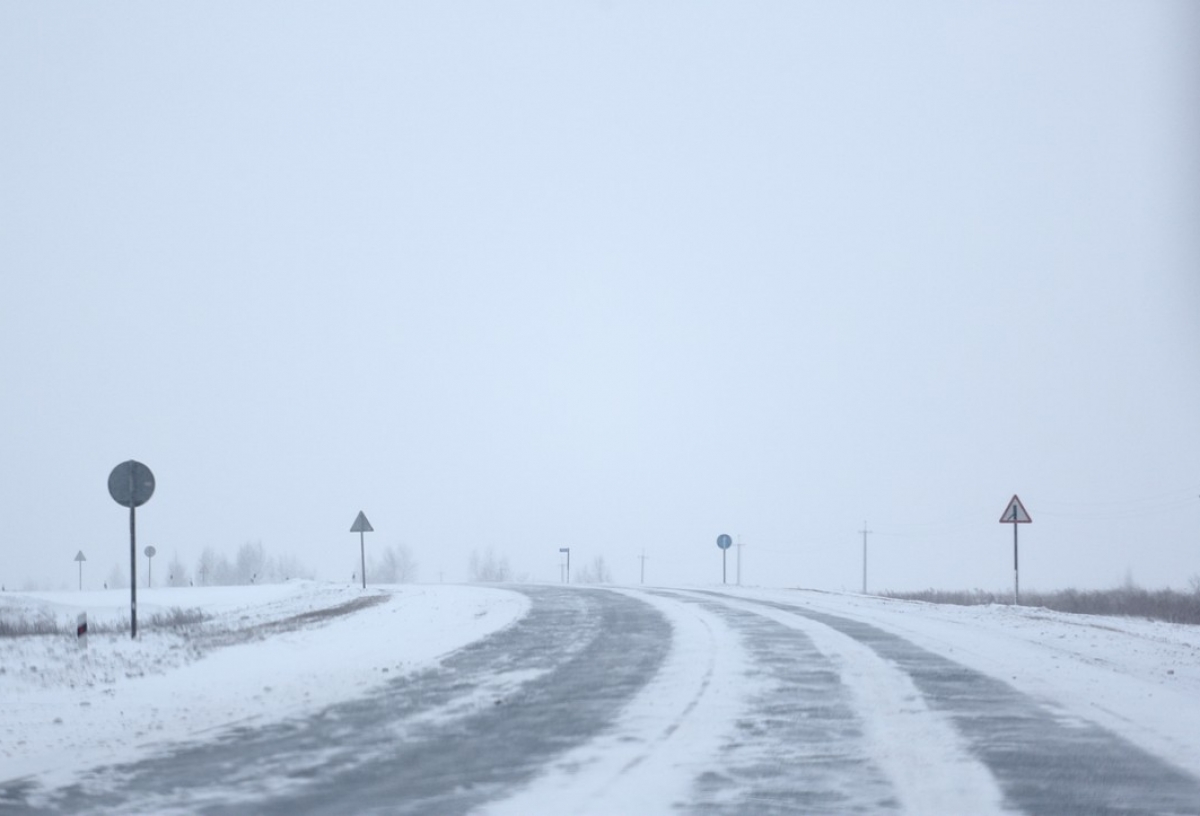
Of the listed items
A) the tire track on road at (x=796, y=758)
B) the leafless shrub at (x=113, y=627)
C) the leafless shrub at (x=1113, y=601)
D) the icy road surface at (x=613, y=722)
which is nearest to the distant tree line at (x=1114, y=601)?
the leafless shrub at (x=1113, y=601)

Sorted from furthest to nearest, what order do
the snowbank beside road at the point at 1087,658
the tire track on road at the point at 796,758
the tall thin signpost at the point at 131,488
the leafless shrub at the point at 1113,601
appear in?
the leafless shrub at the point at 1113,601 → the tall thin signpost at the point at 131,488 → the snowbank beside road at the point at 1087,658 → the tire track on road at the point at 796,758

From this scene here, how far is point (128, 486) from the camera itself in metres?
19.9

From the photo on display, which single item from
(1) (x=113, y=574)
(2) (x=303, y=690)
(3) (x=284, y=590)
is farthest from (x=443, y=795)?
(1) (x=113, y=574)

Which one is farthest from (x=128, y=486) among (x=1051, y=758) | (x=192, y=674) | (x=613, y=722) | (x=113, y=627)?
(x=1051, y=758)

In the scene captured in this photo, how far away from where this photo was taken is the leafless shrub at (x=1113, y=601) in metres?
28.1

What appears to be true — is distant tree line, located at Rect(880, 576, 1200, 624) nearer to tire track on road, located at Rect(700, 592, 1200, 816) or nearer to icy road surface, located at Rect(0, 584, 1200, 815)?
icy road surface, located at Rect(0, 584, 1200, 815)

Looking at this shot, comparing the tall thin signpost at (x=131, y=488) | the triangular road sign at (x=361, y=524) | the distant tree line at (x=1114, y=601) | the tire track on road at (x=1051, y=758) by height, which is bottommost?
the distant tree line at (x=1114, y=601)

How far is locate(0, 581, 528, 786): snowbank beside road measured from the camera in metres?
10.2

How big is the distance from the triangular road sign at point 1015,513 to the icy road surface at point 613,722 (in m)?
10.8

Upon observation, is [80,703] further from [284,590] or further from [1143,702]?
[284,590]

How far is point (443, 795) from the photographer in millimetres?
7746

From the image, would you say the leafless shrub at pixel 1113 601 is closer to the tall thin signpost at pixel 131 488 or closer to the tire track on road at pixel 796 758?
the tire track on road at pixel 796 758

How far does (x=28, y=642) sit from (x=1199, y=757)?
16792 mm

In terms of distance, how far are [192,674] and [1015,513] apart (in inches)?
907
